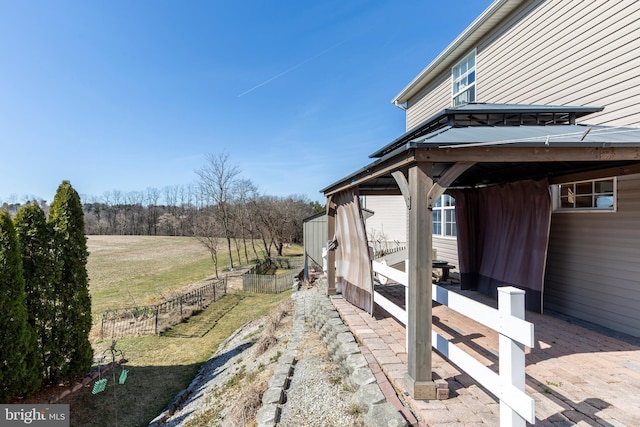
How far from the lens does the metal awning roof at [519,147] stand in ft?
8.29

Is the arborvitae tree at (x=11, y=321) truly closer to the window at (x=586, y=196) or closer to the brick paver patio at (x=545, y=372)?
the brick paver patio at (x=545, y=372)

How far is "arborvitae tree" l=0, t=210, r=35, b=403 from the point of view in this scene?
4621 millimetres

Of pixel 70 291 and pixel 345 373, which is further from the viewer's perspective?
pixel 70 291

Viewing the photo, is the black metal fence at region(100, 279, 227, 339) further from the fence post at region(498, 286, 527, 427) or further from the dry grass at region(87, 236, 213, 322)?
the fence post at region(498, 286, 527, 427)

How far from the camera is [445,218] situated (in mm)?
8617

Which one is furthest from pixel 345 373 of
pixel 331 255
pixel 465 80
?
pixel 465 80

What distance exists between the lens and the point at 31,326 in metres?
5.18

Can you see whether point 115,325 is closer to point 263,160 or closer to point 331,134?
point 331,134

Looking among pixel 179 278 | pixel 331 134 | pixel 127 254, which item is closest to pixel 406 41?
pixel 331 134

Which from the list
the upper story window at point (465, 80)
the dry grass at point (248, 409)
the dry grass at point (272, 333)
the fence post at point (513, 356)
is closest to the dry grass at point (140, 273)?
the dry grass at point (272, 333)

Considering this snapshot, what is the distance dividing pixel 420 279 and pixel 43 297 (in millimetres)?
6448

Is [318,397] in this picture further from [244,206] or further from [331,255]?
[244,206]

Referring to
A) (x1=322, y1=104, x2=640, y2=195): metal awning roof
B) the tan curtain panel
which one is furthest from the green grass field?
(x1=322, y1=104, x2=640, y2=195): metal awning roof

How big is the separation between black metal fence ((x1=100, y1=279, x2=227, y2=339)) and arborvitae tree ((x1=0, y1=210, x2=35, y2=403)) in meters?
4.35
